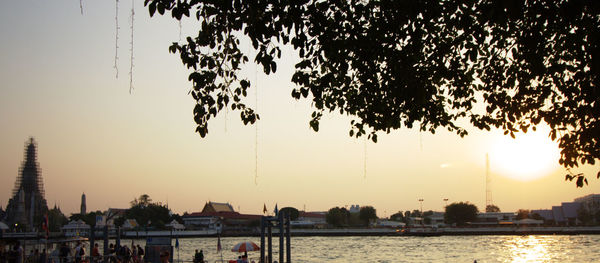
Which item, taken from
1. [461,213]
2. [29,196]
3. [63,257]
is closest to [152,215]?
[29,196]

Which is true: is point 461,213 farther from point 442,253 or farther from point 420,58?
point 420,58

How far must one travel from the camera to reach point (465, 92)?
12.7 metres

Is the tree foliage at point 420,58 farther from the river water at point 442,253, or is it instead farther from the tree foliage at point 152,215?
the tree foliage at point 152,215

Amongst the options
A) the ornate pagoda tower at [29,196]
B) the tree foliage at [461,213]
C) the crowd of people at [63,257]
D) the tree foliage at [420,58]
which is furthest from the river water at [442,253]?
the ornate pagoda tower at [29,196]

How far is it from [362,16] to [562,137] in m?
4.81

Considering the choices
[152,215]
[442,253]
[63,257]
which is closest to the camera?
[63,257]

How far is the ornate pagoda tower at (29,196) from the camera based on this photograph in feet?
575

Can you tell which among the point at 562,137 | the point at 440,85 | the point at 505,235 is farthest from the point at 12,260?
the point at 505,235

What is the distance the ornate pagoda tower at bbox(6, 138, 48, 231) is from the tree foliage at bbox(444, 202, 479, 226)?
12897 cm

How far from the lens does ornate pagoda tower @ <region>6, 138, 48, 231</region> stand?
17512 centimetres

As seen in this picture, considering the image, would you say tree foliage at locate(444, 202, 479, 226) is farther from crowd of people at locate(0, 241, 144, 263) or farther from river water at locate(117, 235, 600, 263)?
crowd of people at locate(0, 241, 144, 263)

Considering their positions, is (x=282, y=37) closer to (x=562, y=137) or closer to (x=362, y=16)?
(x=362, y=16)

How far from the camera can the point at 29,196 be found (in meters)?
187

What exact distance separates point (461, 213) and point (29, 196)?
142 meters
